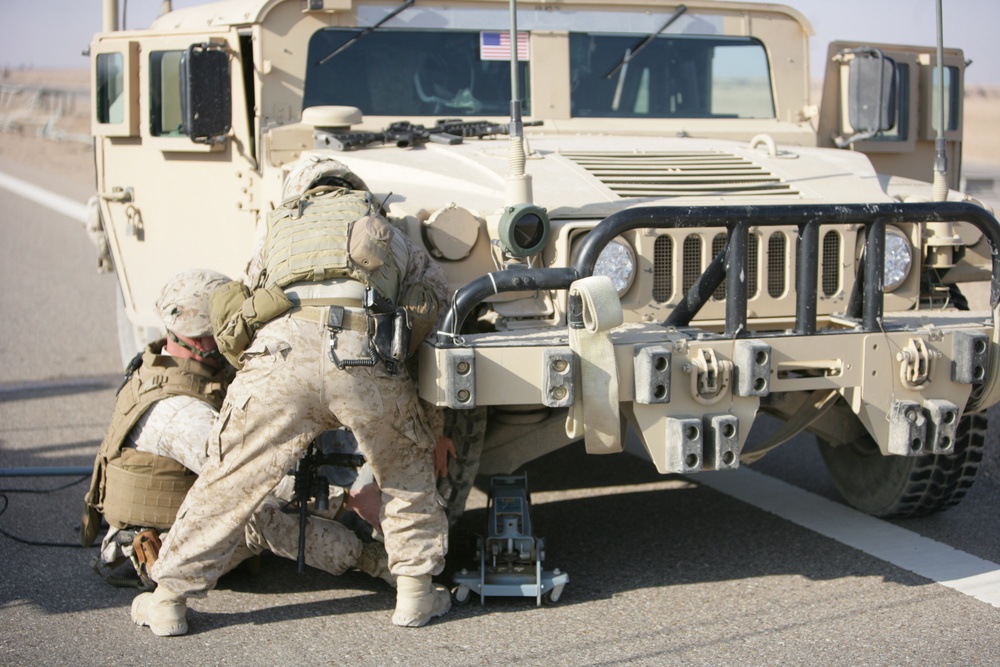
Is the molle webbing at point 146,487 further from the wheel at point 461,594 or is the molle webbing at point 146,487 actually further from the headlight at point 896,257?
the headlight at point 896,257

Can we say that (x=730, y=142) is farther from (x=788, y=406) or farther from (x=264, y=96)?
(x=264, y=96)

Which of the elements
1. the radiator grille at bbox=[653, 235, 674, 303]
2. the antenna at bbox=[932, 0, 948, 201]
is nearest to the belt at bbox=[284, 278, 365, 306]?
the radiator grille at bbox=[653, 235, 674, 303]

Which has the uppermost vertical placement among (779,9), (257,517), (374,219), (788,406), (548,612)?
(779,9)

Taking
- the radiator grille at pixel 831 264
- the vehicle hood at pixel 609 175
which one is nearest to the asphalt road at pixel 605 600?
the radiator grille at pixel 831 264

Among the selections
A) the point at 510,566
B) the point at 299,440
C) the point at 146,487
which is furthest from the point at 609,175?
the point at 146,487

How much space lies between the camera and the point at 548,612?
13.4 feet

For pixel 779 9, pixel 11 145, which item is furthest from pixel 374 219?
pixel 11 145

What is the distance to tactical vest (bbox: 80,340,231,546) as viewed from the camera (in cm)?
423

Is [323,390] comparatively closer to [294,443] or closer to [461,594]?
[294,443]

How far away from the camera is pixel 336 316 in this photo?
3.71m

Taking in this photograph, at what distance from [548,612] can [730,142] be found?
2412mm

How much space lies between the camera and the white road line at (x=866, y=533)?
4.36 meters

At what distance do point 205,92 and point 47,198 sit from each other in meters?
16.9

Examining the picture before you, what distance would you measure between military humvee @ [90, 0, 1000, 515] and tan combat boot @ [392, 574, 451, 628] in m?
0.39
